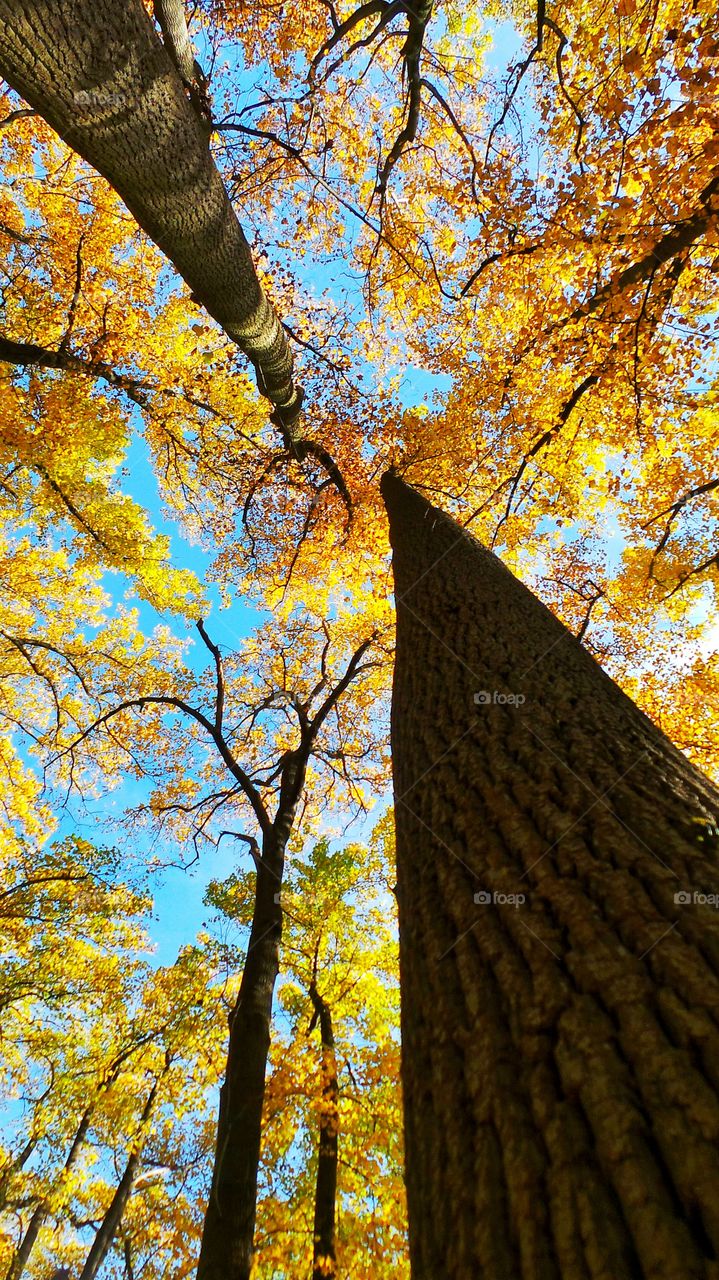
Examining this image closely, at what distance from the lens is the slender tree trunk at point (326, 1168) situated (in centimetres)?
766

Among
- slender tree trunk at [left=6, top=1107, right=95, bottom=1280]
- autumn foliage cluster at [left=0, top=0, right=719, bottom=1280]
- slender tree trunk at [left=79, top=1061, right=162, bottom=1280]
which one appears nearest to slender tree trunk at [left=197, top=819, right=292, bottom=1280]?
autumn foliage cluster at [left=0, top=0, right=719, bottom=1280]

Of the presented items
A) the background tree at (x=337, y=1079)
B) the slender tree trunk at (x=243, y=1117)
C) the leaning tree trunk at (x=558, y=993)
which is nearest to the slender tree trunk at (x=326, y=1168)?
the background tree at (x=337, y=1079)

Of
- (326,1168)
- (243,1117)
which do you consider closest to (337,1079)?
(326,1168)

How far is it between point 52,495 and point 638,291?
10.9 m

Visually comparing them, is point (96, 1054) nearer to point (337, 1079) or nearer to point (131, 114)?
point (337, 1079)

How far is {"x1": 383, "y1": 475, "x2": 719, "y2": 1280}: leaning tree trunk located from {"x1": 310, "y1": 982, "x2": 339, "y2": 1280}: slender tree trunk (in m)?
9.16

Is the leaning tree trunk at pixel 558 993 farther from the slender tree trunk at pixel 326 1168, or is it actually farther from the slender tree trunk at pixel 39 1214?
the slender tree trunk at pixel 39 1214

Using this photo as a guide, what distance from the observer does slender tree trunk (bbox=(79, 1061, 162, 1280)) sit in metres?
13.7

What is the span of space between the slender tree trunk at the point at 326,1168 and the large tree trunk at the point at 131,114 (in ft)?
38.1

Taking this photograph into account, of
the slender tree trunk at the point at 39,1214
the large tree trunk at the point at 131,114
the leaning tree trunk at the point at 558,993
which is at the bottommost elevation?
the slender tree trunk at the point at 39,1214

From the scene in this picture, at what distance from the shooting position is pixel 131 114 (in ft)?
12.2

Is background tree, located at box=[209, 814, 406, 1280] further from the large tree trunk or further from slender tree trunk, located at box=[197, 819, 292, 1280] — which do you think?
the large tree trunk

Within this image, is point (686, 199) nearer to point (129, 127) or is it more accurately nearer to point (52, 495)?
point (129, 127)

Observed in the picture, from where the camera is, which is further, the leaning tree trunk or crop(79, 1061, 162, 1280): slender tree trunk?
crop(79, 1061, 162, 1280): slender tree trunk
